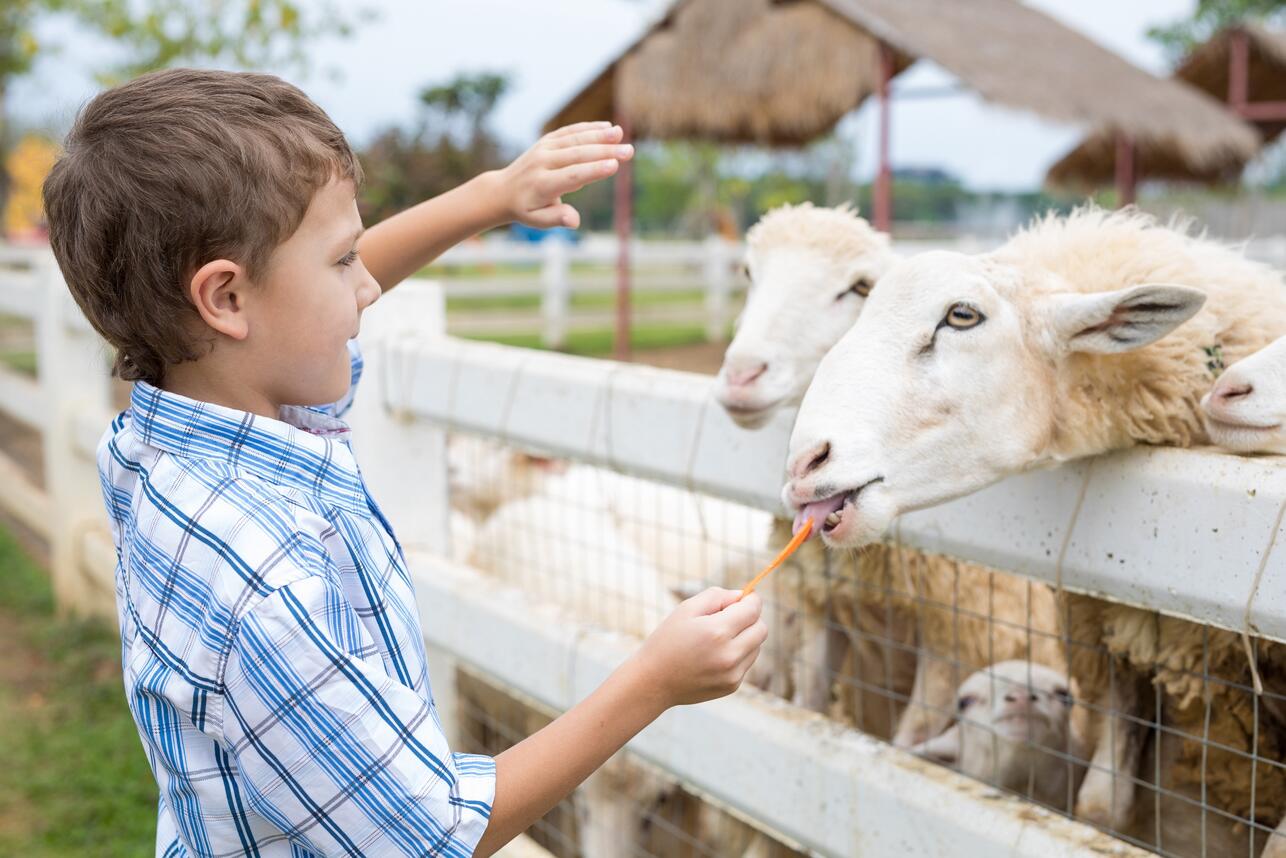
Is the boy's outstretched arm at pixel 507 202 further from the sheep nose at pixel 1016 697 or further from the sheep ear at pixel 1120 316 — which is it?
the sheep nose at pixel 1016 697

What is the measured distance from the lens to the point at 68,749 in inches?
155

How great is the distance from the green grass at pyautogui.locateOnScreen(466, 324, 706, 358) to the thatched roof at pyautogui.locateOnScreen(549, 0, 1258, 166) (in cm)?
257

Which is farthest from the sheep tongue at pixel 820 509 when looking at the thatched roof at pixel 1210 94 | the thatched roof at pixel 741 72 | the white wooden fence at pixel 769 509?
the thatched roof at pixel 1210 94

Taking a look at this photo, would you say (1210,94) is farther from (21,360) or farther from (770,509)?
(770,509)

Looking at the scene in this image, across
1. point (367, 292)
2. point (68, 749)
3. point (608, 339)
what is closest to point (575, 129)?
point (367, 292)

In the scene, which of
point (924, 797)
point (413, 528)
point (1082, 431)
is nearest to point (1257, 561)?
point (1082, 431)

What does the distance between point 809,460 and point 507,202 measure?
598 mm

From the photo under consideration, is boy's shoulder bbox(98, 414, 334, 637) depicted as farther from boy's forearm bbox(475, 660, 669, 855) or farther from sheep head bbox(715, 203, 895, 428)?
sheep head bbox(715, 203, 895, 428)

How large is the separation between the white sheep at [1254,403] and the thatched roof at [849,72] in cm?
852

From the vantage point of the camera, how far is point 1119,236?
1.95 m

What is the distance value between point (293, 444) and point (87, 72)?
9.88m

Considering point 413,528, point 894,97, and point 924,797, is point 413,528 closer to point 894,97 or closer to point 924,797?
point 924,797

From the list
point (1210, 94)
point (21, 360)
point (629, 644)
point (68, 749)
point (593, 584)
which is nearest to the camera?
point (629, 644)

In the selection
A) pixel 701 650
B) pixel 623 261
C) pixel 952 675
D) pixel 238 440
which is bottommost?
pixel 623 261
